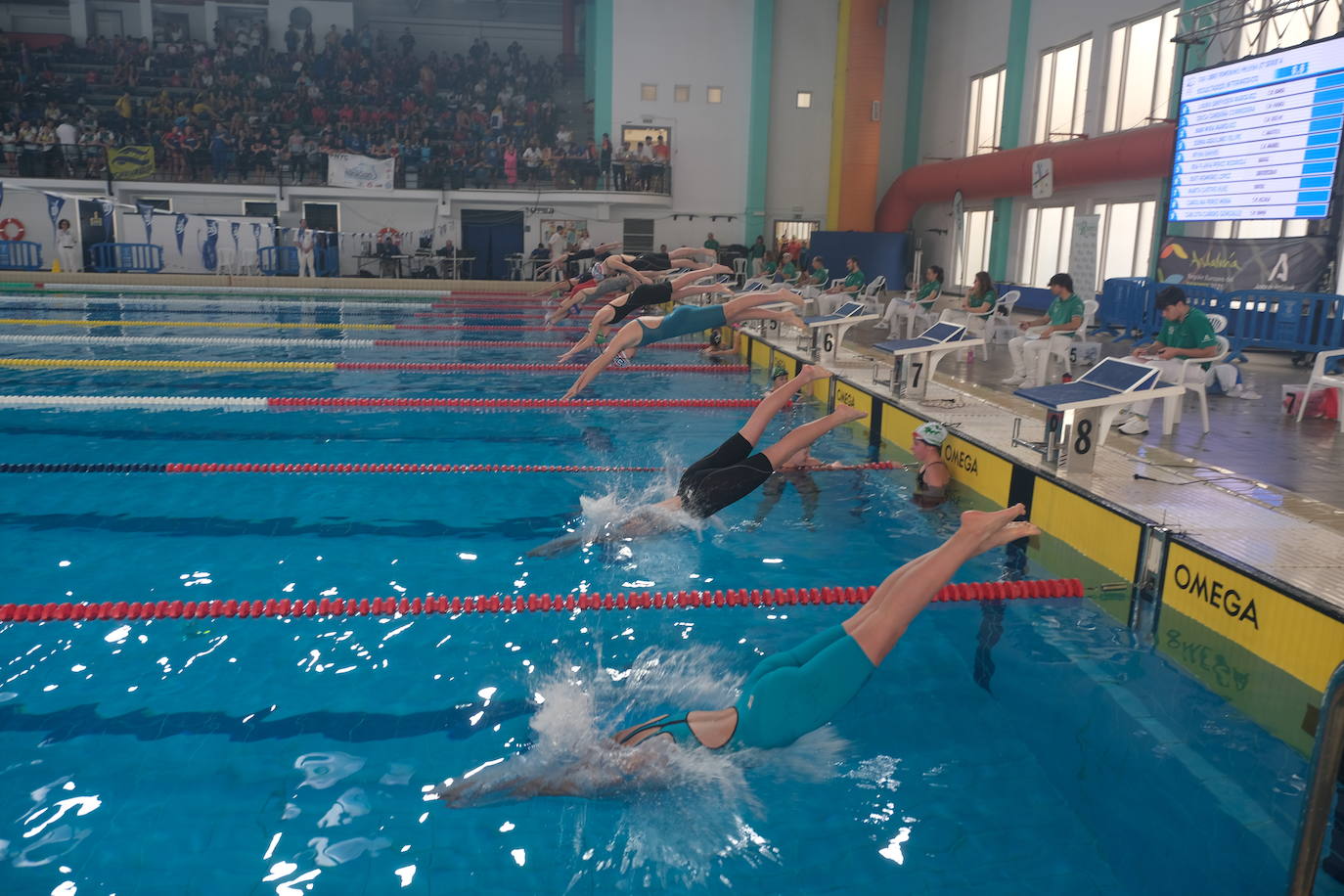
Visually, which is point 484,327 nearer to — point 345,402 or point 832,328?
point 345,402

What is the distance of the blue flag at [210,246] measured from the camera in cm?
1842

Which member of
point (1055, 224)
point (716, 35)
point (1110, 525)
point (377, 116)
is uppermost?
point (716, 35)

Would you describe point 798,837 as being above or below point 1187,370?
below

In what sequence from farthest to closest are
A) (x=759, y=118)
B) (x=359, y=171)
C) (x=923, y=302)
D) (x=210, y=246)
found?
(x=759, y=118) < (x=359, y=171) < (x=210, y=246) < (x=923, y=302)

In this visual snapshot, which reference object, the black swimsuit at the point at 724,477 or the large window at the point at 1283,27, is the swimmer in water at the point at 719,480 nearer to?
the black swimsuit at the point at 724,477

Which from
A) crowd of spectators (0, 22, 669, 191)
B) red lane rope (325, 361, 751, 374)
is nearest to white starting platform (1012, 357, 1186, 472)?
red lane rope (325, 361, 751, 374)

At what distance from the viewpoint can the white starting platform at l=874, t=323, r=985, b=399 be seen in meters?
6.68

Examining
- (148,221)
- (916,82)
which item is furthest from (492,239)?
(916,82)

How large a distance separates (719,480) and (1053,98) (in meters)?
14.7

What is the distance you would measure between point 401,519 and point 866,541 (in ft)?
7.85

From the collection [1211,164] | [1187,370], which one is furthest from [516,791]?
[1211,164]

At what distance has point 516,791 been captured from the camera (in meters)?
2.65

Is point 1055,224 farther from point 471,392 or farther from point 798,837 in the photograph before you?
point 798,837

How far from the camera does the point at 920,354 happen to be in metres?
6.82
